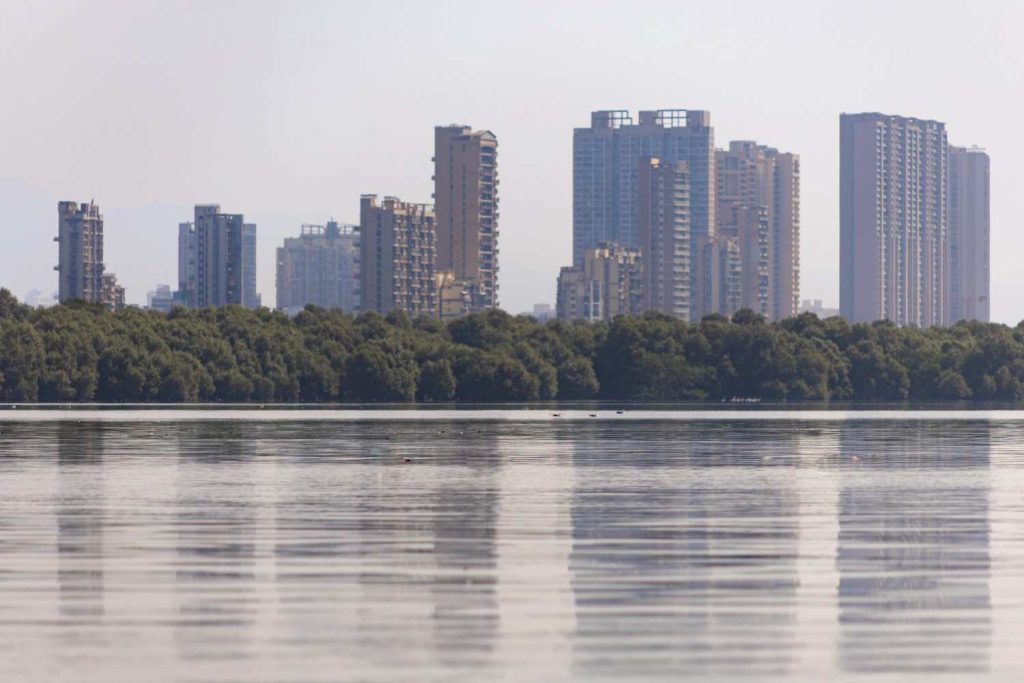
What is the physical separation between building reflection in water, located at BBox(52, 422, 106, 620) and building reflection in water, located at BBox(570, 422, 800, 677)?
449 centimetres

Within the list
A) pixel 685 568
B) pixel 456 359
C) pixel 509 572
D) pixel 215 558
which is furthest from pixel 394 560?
pixel 456 359

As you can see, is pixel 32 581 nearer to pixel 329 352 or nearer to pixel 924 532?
pixel 924 532

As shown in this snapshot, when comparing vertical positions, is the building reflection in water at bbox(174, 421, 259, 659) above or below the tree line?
below

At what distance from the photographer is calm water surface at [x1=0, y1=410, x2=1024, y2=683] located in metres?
15.7

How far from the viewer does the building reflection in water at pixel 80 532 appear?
19.3m

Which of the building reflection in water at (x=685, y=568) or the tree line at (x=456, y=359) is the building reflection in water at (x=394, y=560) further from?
the tree line at (x=456, y=359)

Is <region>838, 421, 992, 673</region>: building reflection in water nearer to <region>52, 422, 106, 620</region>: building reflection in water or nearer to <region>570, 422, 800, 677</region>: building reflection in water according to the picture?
<region>570, 422, 800, 677</region>: building reflection in water

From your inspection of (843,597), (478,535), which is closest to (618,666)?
(843,597)

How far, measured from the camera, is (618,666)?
50.1 ft

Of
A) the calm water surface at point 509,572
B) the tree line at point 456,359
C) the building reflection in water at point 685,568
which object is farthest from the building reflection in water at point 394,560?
the tree line at point 456,359

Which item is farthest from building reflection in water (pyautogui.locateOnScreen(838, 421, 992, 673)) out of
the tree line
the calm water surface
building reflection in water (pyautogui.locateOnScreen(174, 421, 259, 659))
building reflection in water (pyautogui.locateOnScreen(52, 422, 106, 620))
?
the tree line

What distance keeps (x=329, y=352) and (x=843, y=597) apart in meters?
154

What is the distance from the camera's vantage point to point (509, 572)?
22.0 metres

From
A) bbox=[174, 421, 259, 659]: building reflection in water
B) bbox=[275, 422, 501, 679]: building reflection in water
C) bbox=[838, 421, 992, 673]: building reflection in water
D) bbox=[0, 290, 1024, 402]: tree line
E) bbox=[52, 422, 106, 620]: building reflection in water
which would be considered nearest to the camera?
bbox=[838, 421, 992, 673]: building reflection in water
